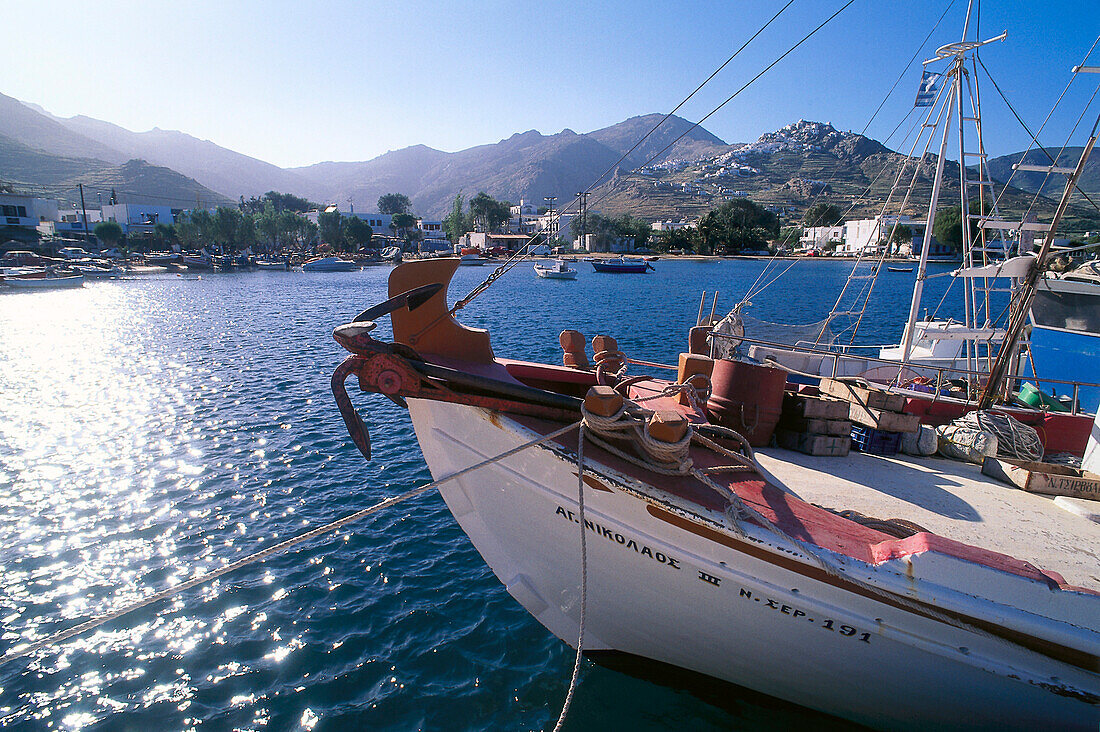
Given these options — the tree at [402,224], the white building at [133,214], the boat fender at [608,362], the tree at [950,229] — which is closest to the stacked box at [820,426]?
the boat fender at [608,362]

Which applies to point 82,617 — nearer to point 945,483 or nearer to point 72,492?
point 72,492

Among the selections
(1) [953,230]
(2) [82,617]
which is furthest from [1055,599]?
(1) [953,230]

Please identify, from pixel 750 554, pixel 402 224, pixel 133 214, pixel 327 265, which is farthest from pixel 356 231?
pixel 750 554

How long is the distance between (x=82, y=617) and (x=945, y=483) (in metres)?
11.2

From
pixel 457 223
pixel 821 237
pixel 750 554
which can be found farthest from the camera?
pixel 457 223

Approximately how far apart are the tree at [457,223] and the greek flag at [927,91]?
13105cm

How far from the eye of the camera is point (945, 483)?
6.12m

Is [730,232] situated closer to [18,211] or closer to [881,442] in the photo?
[881,442]

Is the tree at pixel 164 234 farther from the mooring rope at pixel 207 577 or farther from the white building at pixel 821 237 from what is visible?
the white building at pixel 821 237

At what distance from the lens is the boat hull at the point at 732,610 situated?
153 inches

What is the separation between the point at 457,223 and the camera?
462 ft

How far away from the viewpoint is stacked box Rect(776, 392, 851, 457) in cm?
663

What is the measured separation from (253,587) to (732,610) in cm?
706

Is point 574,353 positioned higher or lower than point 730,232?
lower
